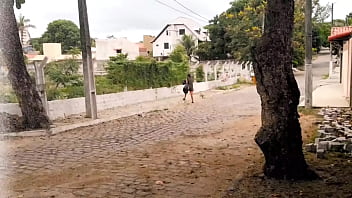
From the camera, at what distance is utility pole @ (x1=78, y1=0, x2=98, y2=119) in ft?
41.7

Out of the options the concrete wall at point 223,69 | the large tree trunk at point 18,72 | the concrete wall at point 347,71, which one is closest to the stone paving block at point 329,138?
the large tree trunk at point 18,72

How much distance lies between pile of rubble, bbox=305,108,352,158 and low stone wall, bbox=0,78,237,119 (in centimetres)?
804

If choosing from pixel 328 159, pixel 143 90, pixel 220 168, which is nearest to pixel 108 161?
pixel 220 168

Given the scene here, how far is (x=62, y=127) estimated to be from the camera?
1133 centimetres

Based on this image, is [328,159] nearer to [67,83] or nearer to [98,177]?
[98,177]

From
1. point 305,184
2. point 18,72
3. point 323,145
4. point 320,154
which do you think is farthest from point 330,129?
point 18,72

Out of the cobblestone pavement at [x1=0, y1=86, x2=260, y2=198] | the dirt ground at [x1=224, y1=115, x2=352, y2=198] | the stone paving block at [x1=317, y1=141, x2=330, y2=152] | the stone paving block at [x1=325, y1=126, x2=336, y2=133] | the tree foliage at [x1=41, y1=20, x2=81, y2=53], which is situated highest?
the tree foliage at [x1=41, y1=20, x2=81, y2=53]

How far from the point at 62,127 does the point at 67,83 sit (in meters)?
3.56

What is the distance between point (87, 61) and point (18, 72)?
2695 mm

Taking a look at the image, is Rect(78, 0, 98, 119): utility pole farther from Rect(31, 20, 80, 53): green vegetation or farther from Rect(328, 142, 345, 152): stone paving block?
Rect(31, 20, 80, 53): green vegetation

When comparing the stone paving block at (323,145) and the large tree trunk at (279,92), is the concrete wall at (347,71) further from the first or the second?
the large tree trunk at (279,92)

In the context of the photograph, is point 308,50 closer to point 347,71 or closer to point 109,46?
point 347,71

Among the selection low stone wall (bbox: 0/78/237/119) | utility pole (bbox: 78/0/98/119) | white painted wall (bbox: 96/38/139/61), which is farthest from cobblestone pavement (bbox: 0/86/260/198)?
white painted wall (bbox: 96/38/139/61)

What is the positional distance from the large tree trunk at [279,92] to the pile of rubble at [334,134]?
159cm
